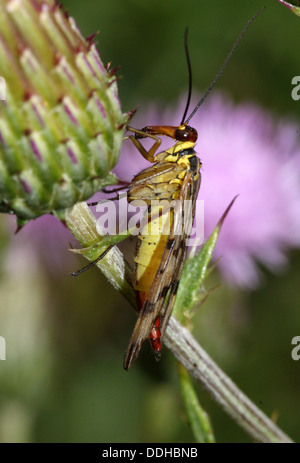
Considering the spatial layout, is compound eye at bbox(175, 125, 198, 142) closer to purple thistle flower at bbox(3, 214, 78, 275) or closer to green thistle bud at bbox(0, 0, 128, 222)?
green thistle bud at bbox(0, 0, 128, 222)

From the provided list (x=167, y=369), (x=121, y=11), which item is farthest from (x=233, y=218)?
(x=121, y=11)

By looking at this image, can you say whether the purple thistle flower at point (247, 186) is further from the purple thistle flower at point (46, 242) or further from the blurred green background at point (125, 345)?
the purple thistle flower at point (46, 242)

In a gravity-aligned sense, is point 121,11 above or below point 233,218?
above

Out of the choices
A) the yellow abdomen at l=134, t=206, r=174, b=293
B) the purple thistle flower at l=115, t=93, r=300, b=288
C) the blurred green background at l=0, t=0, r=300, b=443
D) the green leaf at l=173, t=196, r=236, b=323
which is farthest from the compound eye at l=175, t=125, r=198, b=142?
the blurred green background at l=0, t=0, r=300, b=443

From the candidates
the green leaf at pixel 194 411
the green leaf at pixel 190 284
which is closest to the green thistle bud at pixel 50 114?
the green leaf at pixel 190 284

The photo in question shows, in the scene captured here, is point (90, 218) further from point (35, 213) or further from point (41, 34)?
point (41, 34)

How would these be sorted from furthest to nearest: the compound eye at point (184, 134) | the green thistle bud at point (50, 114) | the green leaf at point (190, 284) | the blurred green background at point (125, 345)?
the blurred green background at point (125, 345) < the compound eye at point (184, 134) < the green leaf at point (190, 284) < the green thistle bud at point (50, 114)

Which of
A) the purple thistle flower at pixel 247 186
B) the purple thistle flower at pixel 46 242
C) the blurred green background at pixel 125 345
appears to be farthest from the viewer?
the purple thistle flower at pixel 46 242
